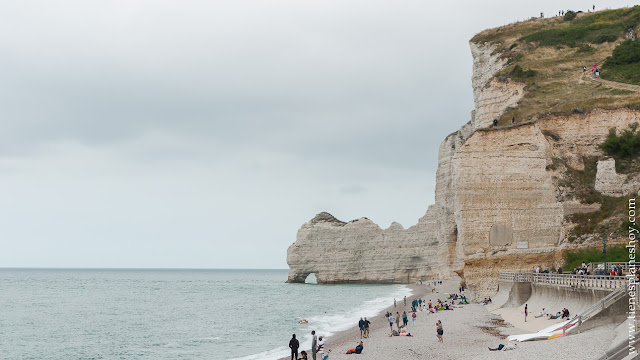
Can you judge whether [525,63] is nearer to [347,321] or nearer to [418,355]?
[347,321]

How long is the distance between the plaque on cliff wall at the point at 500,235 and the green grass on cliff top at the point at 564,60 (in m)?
10.1

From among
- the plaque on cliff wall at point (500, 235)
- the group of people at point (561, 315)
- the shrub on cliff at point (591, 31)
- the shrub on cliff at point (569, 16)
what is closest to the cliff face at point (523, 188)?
the plaque on cliff wall at point (500, 235)

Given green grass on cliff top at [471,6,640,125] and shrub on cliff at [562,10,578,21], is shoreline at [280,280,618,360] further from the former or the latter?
shrub on cliff at [562,10,578,21]

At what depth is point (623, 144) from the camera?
42.0 m

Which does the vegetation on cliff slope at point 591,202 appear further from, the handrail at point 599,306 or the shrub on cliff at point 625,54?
the shrub on cliff at point 625,54

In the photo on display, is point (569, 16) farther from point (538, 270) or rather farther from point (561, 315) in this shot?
point (561, 315)

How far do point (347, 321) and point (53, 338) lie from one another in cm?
2430

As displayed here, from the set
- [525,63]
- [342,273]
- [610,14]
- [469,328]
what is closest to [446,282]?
[342,273]

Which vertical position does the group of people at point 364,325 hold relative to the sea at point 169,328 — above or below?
above

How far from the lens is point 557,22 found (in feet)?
273

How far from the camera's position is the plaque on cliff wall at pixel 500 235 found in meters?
41.3

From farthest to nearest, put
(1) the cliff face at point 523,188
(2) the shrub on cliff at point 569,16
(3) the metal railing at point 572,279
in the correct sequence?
(2) the shrub on cliff at point 569,16, (1) the cliff face at point 523,188, (3) the metal railing at point 572,279

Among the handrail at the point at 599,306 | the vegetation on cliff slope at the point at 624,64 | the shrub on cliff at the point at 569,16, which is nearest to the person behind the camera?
the handrail at the point at 599,306

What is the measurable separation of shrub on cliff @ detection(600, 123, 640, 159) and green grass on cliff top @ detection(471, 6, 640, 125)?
2.74 m
